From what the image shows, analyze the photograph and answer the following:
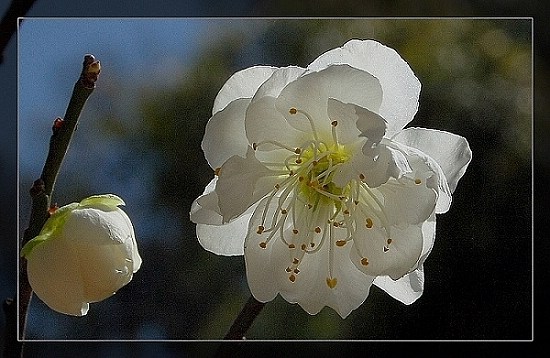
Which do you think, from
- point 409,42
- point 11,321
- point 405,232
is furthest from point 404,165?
point 409,42

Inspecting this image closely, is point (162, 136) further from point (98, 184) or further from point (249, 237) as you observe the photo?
point (249, 237)

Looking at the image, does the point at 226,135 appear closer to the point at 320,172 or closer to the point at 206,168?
the point at 320,172

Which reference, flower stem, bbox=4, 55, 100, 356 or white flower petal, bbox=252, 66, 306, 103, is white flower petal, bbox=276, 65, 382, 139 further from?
flower stem, bbox=4, 55, 100, 356

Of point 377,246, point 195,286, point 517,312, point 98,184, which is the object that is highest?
point 377,246

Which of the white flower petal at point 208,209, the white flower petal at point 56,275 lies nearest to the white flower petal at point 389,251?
the white flower petal at point 208,209

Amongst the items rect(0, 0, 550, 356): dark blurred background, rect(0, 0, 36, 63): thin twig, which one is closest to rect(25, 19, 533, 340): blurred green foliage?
rect(0, 0, 550, 356): dark blurred background

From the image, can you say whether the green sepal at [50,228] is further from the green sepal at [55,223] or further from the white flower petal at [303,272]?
the white flower petal at [303,272]
